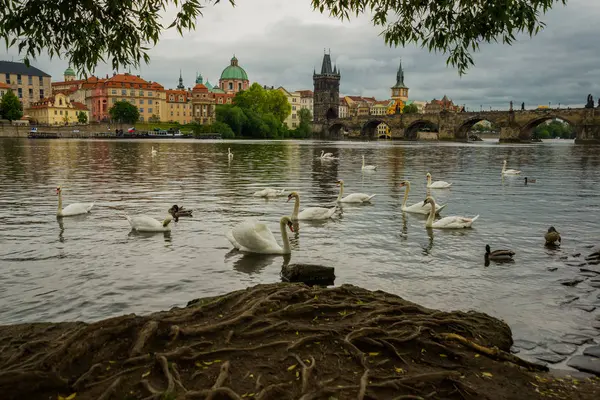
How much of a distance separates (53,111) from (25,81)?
21815 mm

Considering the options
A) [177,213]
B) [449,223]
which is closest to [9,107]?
[177,213]

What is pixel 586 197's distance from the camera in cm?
2138

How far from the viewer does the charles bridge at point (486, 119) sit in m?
93.2

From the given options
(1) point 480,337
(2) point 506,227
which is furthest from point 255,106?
(1) point 480,337

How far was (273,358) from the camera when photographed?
524cm

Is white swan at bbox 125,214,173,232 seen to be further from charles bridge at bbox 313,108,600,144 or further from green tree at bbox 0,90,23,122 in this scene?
green tree at bbox 0,90,23,122

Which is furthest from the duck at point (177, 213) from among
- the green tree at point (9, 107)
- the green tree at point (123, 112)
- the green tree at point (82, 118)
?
the green tree at point (82, 118)

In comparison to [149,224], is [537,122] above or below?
above

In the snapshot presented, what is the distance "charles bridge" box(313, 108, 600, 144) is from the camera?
93188 millimetres

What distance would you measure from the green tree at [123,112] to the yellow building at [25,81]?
1163 inches

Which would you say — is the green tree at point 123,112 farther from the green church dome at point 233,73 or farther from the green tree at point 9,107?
the green church dome at point 233,73

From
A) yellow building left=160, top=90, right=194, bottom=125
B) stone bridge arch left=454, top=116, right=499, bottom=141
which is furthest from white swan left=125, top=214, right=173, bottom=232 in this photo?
yellow building left=160, top=90, right=194, bottom=125

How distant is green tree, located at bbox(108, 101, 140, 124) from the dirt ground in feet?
477

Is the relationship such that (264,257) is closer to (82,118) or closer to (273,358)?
(273,358)
